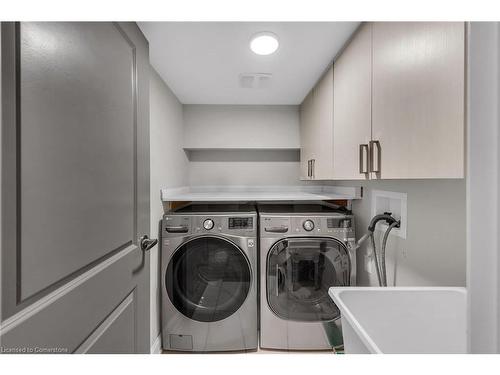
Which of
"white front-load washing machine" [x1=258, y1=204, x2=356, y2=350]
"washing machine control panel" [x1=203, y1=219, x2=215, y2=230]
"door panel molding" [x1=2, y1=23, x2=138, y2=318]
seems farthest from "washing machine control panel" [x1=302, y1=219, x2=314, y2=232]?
"door panel molding" [x1=2, y1=23, x2=138, y2=318]

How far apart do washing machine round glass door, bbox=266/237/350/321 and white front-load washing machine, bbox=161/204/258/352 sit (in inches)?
6.5

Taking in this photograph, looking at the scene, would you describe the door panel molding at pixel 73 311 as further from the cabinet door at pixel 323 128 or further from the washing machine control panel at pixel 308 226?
the cabinet door at pixel 323 128

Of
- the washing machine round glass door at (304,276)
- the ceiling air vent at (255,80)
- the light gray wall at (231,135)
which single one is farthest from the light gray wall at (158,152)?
the washing machine round glass door at (304,276)

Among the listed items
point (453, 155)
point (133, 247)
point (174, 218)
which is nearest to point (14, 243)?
point (133, 247)

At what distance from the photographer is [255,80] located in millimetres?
1650

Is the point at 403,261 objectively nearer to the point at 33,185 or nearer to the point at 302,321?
the point at 302,321

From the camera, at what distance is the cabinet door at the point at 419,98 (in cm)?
60

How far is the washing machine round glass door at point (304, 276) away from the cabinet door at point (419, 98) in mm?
895

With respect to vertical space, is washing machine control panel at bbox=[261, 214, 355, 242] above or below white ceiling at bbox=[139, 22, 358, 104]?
below

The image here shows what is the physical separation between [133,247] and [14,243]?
0.48m

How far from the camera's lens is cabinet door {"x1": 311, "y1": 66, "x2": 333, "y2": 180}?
4.89ft

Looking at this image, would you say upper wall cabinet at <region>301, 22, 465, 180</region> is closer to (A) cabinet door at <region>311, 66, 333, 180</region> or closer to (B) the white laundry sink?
(A) cabinet door at <region>311, 66, 333, 180</region>

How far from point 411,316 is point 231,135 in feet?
6.18

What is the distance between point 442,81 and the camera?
64 centimetres
